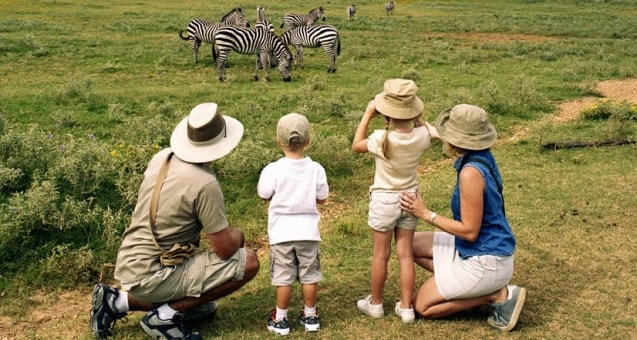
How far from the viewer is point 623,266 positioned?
5.44 meters

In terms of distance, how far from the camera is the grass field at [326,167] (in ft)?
15.8

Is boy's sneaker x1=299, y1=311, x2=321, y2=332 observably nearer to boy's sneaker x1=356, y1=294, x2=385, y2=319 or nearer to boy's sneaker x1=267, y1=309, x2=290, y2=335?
boy's sneaker x1=267, y1=309, x2=290, y2=335

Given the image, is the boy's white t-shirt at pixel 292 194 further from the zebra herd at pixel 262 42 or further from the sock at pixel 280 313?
the zebra herd at pixel 262 42

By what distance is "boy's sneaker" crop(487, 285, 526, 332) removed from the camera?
14.3 feet

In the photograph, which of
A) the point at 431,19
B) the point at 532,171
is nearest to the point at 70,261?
the point at 532,171

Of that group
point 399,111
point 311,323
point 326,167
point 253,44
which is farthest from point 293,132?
point 253,44

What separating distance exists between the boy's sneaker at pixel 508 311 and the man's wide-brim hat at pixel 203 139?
2.15 meters

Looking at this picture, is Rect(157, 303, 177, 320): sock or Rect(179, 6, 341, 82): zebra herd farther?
Rect(179, 6, 341, 82): zebra herd

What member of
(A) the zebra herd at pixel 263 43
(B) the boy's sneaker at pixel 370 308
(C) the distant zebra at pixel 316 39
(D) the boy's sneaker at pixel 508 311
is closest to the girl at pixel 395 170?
(B) the boy's sneaker at pixel 370 308

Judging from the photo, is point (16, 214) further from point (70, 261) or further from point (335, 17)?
point (335, 17)

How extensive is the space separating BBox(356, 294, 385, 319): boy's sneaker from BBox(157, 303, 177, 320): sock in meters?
1.37

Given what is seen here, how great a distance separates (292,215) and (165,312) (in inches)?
41.5

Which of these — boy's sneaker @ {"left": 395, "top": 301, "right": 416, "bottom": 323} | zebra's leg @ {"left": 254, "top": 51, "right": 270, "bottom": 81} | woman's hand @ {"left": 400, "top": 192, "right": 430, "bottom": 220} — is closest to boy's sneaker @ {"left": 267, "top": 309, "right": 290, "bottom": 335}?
boy's sneaker @ {"left": 395, "top": 301, "right": 416, "bottom": 323}

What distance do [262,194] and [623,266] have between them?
129 inches
